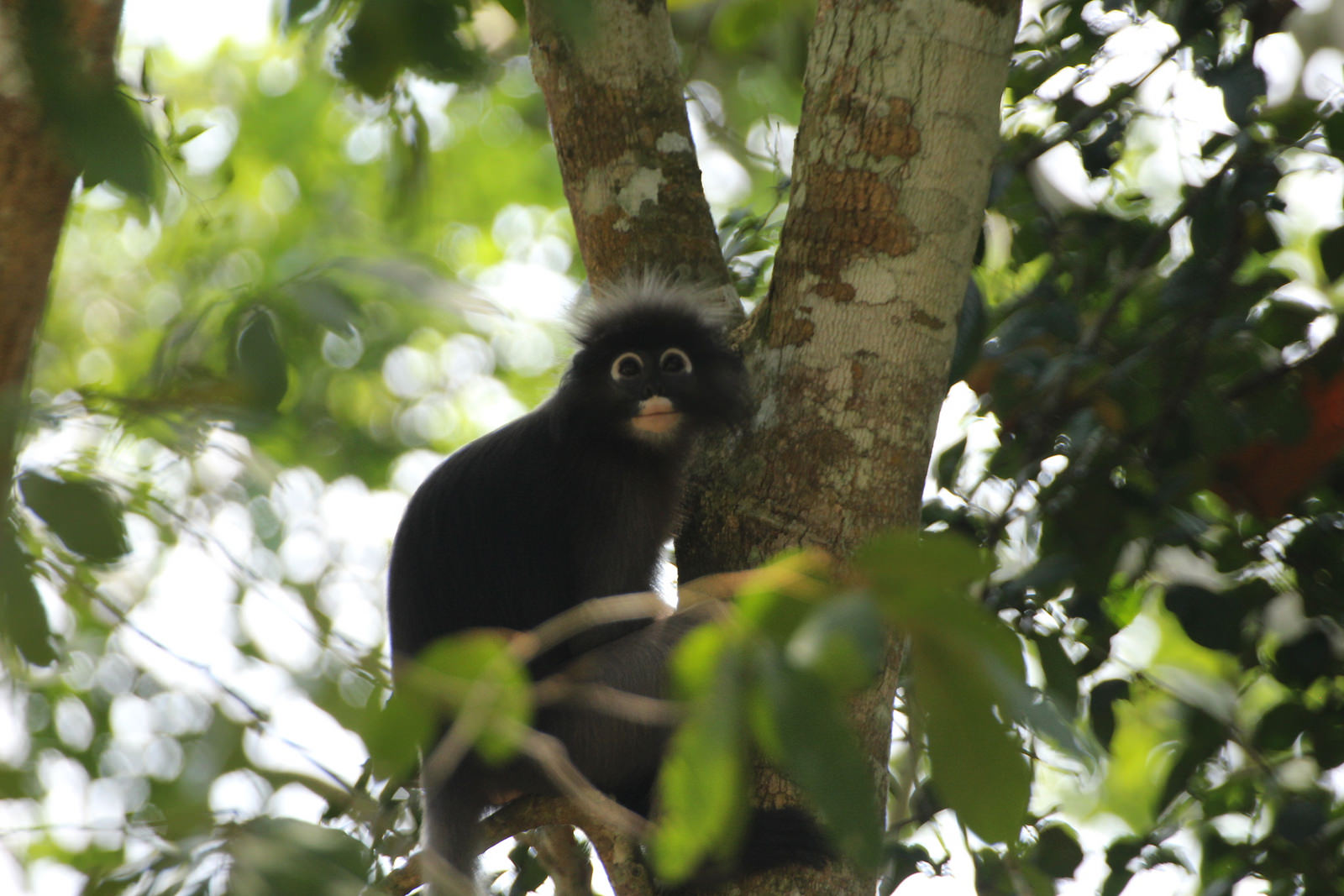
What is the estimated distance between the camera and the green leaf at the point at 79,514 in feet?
2.99

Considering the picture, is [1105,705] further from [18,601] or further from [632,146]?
[18,601]

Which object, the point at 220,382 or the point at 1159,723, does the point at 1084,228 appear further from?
the point at 220,382

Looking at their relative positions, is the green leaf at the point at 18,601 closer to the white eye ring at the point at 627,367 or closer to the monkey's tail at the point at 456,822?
the monkey's tail at the point at 456,822

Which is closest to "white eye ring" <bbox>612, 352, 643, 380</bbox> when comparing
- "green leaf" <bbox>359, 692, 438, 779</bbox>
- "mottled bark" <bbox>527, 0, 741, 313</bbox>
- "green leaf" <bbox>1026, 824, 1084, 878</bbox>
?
"mottled bark" <bbox>527, 0, 741, 313</bbox>

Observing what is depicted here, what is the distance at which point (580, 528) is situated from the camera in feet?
9.70

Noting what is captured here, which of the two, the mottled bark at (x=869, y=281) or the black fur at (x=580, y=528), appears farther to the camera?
the black fur at (x=580, y=528)

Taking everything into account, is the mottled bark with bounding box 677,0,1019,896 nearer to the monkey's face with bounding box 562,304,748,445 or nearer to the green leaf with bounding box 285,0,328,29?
the monkey's face with bounding box 562,304,748,445

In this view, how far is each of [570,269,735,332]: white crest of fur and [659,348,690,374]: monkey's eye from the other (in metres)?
0.11

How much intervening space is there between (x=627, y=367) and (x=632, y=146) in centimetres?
57

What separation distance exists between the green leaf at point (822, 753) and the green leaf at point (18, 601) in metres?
0.57

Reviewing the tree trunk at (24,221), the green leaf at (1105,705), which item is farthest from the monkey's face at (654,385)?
the tree trunk at (24,221)

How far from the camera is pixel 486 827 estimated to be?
2.55 metres

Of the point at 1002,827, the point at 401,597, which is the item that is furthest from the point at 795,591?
the point at 401,597

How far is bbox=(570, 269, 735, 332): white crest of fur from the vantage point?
9.32ft
